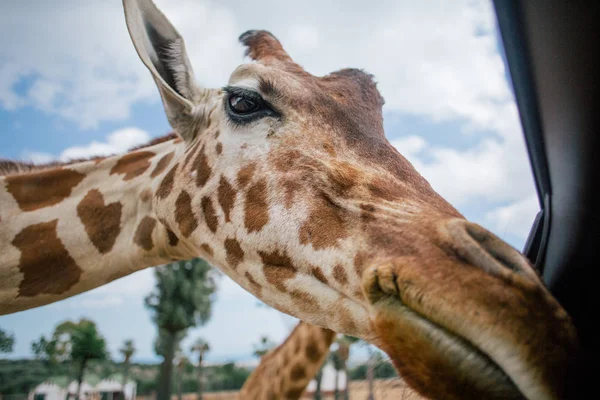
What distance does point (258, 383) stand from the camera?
4.14 meters

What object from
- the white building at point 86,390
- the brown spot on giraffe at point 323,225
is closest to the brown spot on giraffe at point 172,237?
the brown spot on giraffe at point 323,225

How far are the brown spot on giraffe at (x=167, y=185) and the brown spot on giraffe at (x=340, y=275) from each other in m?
1.49

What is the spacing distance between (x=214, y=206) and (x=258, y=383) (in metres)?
2.52

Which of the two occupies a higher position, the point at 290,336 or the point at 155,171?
the point at 155,171

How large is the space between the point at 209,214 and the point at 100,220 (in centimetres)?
116

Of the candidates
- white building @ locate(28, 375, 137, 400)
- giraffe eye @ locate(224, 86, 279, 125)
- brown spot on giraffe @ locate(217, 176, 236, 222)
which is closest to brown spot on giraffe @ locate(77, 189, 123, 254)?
brown spot on giraffe @ locate(217, 176, 236, 222)

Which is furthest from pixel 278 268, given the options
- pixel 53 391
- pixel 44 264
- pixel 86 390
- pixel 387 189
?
pixel 86 390

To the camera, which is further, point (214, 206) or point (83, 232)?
point (83, 232)

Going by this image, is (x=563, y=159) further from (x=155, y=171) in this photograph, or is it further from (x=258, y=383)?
(x=258, y=383)

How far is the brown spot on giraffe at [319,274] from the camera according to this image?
5.65 ft

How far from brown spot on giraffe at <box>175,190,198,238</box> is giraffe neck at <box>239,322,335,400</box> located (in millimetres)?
1820

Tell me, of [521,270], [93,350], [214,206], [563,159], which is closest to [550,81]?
[563,159]

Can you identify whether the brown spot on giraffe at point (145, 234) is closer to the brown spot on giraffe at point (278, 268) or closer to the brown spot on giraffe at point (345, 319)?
the brown spot on giraffe at point (278, 268)

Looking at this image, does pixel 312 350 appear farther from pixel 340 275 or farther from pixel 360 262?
pixel 360 262
